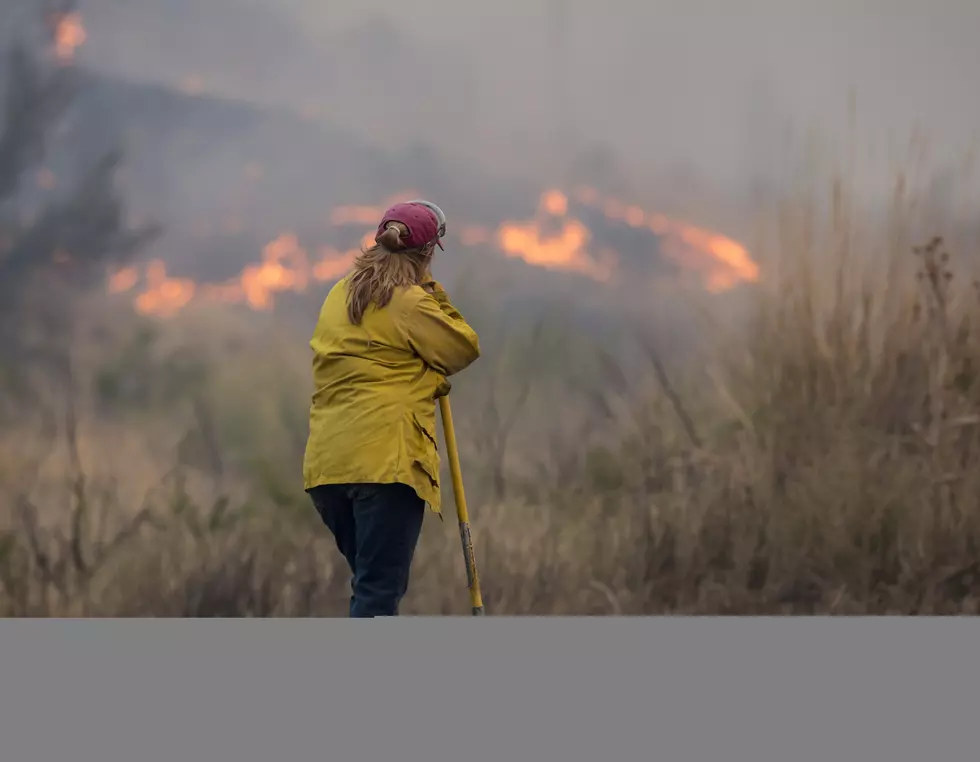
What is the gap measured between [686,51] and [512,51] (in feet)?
2.13

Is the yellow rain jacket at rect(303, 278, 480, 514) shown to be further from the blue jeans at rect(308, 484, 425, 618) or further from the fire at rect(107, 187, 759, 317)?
the fire at rect(107, 187, 759, 317)

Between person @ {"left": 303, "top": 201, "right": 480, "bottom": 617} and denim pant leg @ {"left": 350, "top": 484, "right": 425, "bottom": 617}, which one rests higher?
person @ {"left": 303, "top": 201, "right": 480, "bottom": 617}

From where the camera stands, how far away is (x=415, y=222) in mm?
3809

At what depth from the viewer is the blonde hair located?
12.2ft

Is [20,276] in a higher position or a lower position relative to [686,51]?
lower

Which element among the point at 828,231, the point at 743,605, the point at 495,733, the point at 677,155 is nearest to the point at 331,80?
the point at 677,155

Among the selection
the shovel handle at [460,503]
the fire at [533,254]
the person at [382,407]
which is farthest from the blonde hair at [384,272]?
the fire at [533,254]

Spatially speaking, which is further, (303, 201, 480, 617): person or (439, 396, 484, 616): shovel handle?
(439, 396, 484, 616): shovel handle

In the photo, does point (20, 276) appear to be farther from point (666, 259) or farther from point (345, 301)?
point (666, 259)

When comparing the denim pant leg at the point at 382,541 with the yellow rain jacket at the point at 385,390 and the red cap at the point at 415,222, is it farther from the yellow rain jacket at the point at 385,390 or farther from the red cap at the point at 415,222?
the red cap at the point at 415,222

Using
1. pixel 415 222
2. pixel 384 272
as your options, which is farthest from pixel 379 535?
pixel 415 222

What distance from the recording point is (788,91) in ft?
16.2

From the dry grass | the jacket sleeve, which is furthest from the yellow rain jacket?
the dry grass

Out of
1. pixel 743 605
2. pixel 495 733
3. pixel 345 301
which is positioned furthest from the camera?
pixel 743 605
